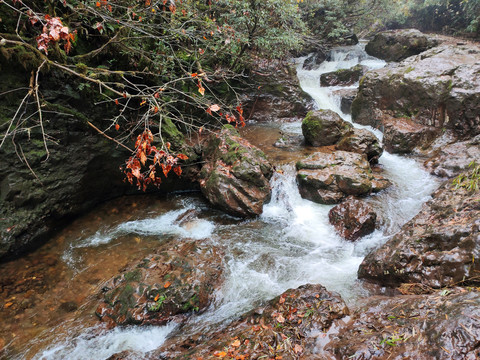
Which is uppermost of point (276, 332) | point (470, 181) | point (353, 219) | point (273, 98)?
point (273, 98)

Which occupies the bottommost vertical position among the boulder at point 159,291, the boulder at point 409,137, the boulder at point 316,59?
the boulder at point 159,291

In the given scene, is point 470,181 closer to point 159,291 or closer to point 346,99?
point 159,291

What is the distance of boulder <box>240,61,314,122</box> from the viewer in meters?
11.2

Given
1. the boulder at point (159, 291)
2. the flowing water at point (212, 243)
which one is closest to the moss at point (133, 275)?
the boulder at point (159, 291)

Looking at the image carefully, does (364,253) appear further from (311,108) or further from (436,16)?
(436,16)

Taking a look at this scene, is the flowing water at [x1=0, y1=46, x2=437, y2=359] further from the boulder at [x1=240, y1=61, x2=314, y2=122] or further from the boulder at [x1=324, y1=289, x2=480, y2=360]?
the boulder at [x1=240, y1=61, x2=314, y2=122]

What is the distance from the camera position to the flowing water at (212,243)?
10.7ft

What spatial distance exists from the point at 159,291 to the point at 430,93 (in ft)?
29.4

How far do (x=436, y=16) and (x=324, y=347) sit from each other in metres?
24.7

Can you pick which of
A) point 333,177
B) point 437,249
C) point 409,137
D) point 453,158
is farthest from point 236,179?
point 409,137

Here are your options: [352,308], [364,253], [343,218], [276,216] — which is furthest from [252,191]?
[352,308]

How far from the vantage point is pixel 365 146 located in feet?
24.2

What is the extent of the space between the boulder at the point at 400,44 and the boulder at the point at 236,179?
12505 millimetres

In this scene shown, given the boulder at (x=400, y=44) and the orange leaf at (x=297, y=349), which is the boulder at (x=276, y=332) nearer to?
the orange leaf at (x=297, y=349)
